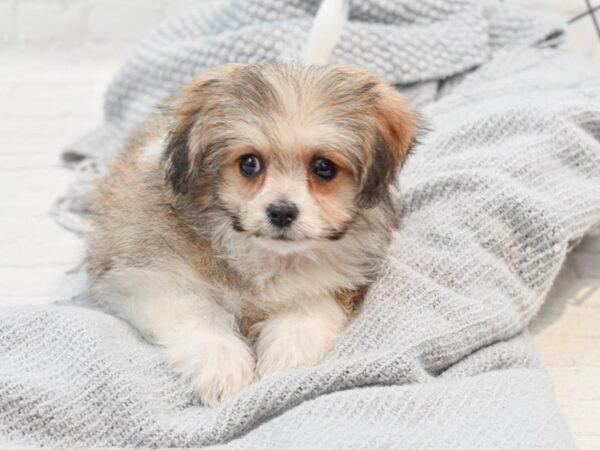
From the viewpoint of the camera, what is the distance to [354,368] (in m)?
1.77

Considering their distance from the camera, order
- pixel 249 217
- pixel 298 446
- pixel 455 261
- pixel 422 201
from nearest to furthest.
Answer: pixel 298 446, pixel 249 217, pixel 455 261, pixel 422 201

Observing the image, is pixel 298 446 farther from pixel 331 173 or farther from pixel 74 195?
pixel 74 195

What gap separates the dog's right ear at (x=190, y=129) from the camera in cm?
183

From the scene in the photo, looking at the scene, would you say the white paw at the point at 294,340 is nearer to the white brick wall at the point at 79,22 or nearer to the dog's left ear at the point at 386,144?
the dog's left ear at the point at 386,144

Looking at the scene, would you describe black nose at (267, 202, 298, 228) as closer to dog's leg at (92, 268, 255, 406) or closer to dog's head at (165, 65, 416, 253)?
dog's head at (165, 65, 416, 253)

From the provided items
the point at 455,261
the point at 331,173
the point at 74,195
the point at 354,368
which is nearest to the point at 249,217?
the point at 331,173

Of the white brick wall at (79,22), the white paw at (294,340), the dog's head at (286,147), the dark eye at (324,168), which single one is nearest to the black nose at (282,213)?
the dog's head at (286,147)

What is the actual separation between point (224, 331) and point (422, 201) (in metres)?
0.65

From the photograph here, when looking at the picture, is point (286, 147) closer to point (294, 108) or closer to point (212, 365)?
point (294, 108)

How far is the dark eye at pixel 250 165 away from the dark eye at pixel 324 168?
11cm

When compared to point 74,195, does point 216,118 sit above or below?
above

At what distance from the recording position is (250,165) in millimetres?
1794

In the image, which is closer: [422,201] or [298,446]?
[298,446]

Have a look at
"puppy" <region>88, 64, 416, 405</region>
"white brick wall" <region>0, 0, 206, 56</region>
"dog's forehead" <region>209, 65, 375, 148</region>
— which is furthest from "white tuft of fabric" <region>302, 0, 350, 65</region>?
"white brick wall" <region>0, 0, 206, 56</region>
